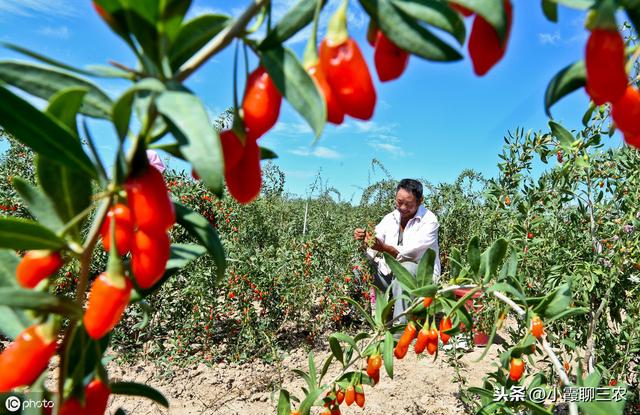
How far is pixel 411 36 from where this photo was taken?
1.48 feet

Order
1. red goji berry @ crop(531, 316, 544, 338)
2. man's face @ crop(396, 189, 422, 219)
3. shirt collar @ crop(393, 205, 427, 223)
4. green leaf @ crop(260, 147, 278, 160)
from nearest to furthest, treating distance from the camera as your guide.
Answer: green leaf @ crop(260, 147, 278, 160) < red goji berry @ crop(531, 316, 544, 338) < man's face @ crop(396, 189, 422, 219) < shirt collar @ crop(393, 205, 427, 223)

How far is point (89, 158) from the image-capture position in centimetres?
49

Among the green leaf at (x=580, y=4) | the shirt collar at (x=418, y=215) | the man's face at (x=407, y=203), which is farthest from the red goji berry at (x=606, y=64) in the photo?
the shirt collar at (x=418, y=215)

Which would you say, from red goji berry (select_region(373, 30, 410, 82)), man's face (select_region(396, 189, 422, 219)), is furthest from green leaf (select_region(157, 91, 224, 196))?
man's face (select_region(396, 189, 422, 219))

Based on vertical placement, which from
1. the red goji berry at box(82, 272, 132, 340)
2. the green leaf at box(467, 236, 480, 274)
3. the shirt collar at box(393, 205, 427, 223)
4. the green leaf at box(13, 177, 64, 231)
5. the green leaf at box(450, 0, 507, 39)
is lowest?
the red goji berry at box(82, 272, 132, 340)

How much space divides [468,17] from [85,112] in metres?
0.43

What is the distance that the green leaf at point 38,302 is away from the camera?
0.41 m

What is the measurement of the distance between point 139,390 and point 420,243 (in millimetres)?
3338

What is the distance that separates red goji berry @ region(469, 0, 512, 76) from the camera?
45 cm

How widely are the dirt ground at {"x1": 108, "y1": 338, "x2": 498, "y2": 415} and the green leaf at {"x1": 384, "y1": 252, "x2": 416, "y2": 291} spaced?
1.63m

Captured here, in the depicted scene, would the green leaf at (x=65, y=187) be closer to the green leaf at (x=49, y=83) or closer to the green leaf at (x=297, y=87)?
the green leaf at (x=49, y=83)

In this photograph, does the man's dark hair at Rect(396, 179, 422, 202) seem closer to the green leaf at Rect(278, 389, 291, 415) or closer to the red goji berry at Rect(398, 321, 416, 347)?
the red goji berry at Rect(398, 321, 416, 347)

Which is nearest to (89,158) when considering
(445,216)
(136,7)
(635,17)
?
(136,7)


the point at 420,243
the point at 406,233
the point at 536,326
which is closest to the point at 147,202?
the point at 536,326
